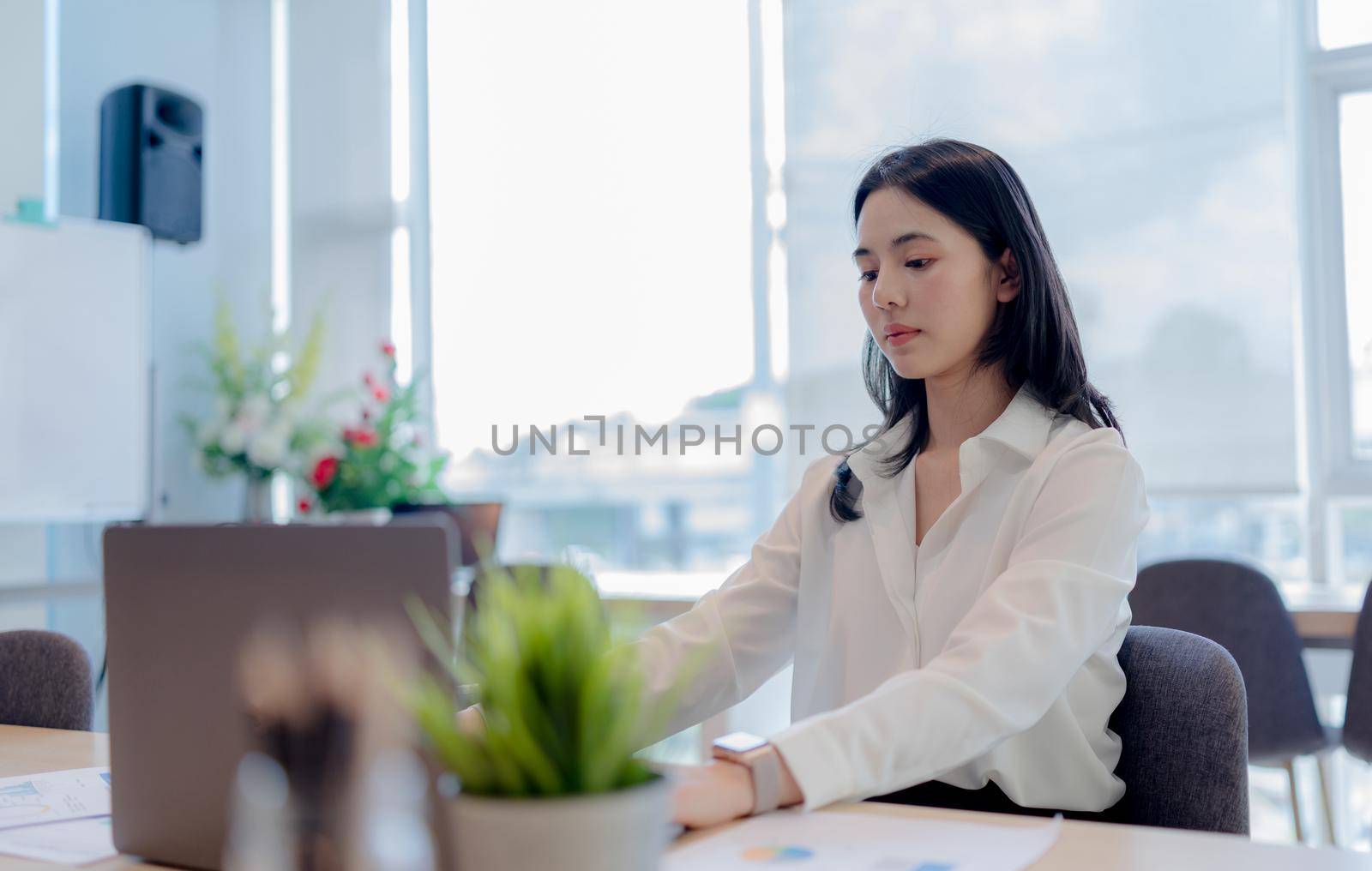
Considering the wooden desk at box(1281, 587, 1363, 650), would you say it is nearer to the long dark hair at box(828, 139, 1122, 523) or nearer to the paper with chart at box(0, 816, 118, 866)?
the long dark hair at box(828, 139, 1122, 523)

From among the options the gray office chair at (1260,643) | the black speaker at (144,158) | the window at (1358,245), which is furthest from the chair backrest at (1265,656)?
the black speaker at (144,158)

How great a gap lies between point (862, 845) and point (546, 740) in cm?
37

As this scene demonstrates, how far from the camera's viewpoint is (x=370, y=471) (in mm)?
3896

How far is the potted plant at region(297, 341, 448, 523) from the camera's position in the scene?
388 centimetres

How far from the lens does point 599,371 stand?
4234 mm

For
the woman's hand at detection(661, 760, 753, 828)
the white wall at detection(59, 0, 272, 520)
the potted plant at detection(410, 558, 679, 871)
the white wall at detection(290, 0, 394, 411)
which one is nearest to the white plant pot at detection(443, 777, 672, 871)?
the potted plant at detection(410, 558, 679, 871)

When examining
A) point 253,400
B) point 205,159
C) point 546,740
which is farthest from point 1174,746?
point 205,159

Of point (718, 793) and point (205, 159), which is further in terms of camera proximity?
point (205, 159)

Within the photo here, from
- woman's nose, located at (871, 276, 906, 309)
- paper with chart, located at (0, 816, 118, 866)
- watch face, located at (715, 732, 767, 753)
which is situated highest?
woman's nose, located at (871, 276, 906, 309)

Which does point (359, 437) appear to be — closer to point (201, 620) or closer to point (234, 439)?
point (234, 439)

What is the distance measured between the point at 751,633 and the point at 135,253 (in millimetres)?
3212

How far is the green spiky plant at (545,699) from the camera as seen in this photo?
1.68 ft

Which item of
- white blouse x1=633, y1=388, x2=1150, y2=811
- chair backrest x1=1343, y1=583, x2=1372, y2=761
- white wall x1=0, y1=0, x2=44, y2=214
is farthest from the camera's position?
white wall x1=0, y1=0, x2=44, y2=214

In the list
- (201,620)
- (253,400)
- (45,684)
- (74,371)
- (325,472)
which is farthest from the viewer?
(253,400)
